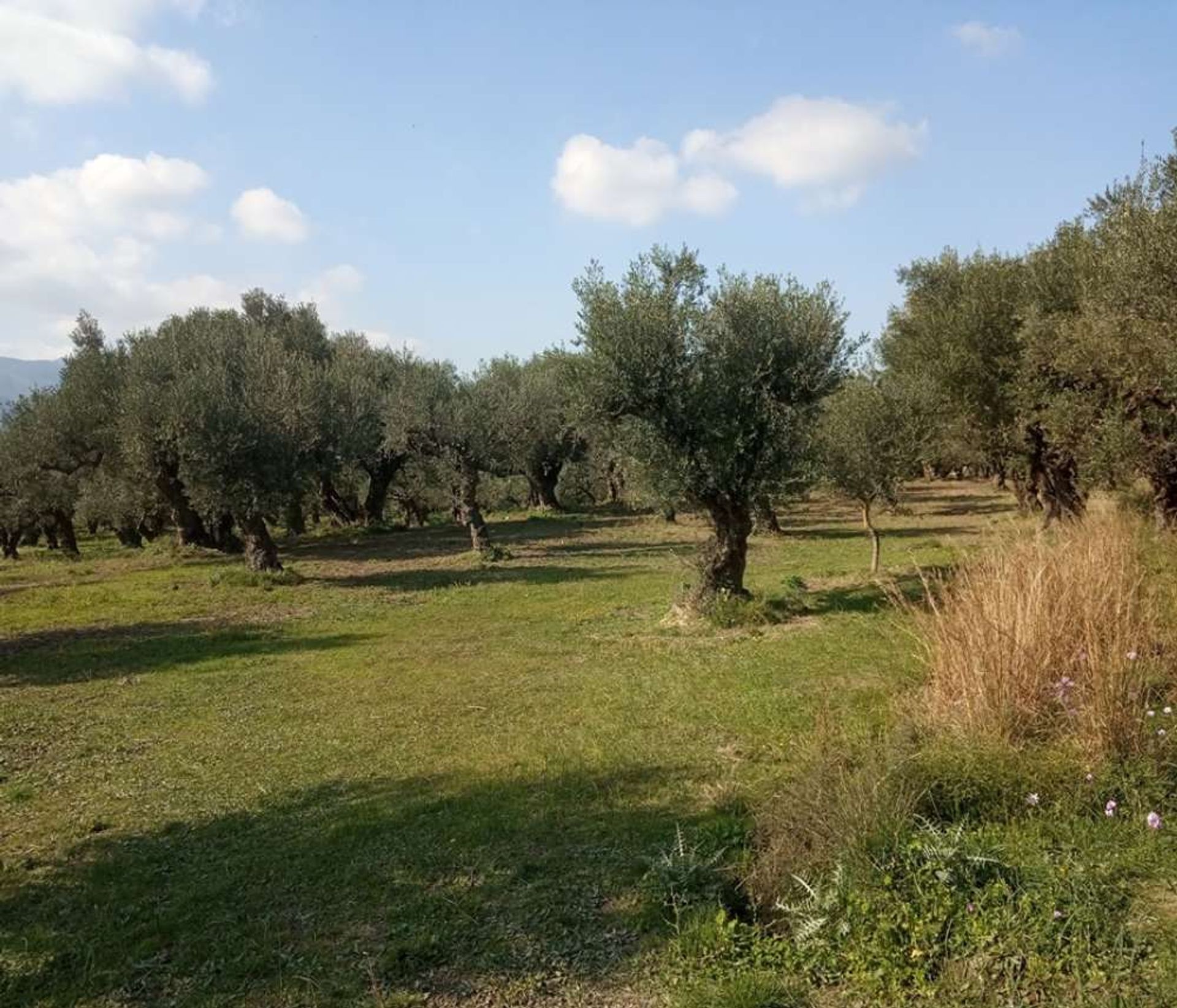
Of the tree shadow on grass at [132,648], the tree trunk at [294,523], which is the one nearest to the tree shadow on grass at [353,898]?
the tree shadow on grass at [132,648]

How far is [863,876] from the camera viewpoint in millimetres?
4922

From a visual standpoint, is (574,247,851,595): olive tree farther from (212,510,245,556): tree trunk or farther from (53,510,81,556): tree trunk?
(53,510,81,556): tree trunk

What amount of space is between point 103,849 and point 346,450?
26765mm

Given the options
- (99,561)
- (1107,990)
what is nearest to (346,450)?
(99,561)

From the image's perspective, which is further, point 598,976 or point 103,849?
point 103,849

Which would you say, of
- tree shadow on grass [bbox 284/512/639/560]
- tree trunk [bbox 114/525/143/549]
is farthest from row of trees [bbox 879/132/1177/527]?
tree trunk [bbox 114/525/143/549]

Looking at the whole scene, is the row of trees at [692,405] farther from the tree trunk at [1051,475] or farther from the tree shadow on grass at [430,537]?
the tree shadow on grass at [430,537]

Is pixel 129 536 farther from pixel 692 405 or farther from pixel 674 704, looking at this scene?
pixel 674 704

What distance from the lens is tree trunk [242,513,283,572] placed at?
1039 inches

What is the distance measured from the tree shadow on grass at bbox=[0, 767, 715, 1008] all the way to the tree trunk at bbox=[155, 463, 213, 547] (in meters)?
24.6

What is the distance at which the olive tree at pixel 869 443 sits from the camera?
21.4 m

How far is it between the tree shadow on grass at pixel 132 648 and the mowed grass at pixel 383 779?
0.11 metres

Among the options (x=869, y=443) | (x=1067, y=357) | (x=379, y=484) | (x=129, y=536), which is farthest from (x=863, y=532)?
(x=129, y=536)

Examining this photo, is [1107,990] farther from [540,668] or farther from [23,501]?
[23,501]
